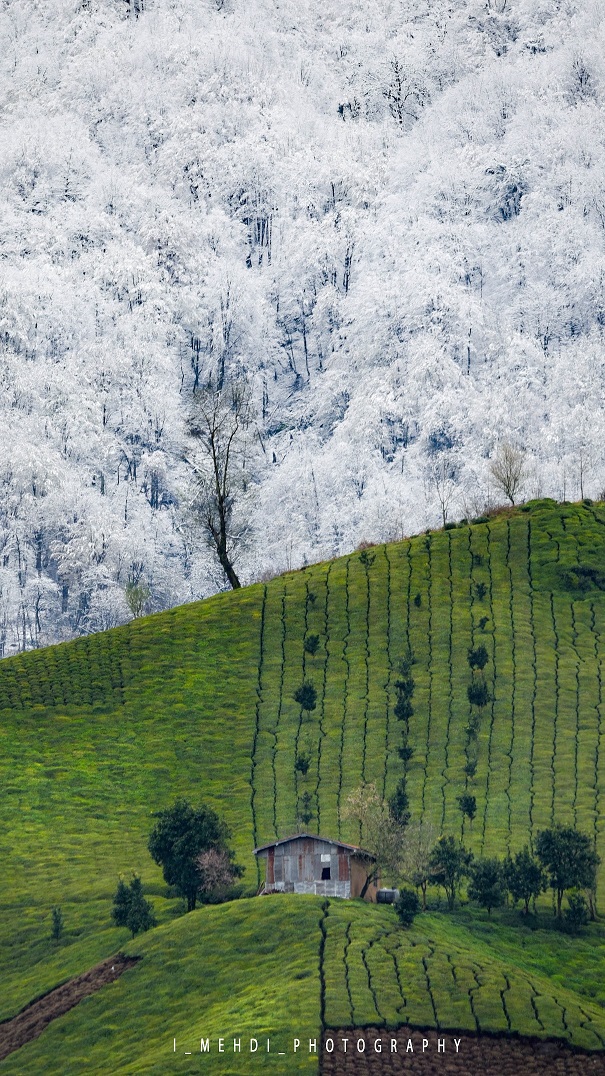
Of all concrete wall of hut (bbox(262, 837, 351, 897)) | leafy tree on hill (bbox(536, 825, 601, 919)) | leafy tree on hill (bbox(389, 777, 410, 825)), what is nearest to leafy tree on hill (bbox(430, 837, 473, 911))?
leafy tree on hill (bbox(389, 777, 410, 825))

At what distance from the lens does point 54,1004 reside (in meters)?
77.1

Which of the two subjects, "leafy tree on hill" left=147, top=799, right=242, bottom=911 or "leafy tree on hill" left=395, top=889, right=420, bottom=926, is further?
"leafy tree on hill" left=147, top=799, right=242, bottom=911

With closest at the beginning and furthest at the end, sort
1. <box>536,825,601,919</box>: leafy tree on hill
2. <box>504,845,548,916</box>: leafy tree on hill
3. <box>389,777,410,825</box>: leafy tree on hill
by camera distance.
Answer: <box>536,825,601,919</box>: leafy tree on hill
<box>504,845,548,916</box>: leafy tree on hill
<box>389,777,410,825</box>: leafy tree on hill

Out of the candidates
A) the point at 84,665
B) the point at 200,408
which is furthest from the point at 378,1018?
the point at 200,408

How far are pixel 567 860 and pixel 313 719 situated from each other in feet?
105

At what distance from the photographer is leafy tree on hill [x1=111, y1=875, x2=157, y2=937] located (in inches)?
3260

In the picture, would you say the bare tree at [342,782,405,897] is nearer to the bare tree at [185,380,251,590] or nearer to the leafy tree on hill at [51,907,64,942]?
the leafy tree on hill at [51,907,64,942]

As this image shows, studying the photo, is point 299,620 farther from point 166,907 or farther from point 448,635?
point 166,907

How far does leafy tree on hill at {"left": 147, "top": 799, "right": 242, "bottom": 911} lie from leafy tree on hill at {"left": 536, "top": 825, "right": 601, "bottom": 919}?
18383mm

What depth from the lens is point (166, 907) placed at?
87.4m

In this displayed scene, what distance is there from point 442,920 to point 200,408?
76.2 metres

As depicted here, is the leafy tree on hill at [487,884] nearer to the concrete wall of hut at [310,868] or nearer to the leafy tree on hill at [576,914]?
the leafy tree on hill at [576,914]

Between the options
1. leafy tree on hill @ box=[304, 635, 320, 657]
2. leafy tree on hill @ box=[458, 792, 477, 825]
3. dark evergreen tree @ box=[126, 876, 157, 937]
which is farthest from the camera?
leafy tree on hill @ box=[304, 635, 320, 657]

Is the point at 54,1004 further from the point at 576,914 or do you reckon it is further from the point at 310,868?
the point at 576,914
